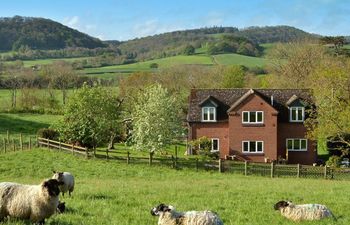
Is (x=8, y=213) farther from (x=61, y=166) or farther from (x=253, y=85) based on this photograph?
(x=253, y=85)

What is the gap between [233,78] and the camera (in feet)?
324

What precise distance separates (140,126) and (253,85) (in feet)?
177

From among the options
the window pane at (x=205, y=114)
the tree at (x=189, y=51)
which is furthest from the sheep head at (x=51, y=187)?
the tree at (x=189, y=51)

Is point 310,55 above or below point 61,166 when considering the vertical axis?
above

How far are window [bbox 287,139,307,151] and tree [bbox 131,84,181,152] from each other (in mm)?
13259

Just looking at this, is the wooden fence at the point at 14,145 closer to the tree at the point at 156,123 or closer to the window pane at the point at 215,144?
the tree at the point at 156,123

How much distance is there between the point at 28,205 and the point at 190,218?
14.0 feet

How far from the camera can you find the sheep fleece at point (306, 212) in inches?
680

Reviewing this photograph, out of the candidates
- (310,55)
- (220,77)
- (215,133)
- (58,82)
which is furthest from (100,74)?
(215,133)

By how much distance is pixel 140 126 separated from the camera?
5131 cm

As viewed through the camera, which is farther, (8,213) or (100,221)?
(100,221)

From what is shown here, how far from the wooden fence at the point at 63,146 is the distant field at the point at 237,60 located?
334 feet

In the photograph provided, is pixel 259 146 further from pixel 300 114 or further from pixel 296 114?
pixel 300 114

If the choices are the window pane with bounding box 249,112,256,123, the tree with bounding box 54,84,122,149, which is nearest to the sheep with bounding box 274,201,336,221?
the tree with bounding box 54,84,122,149
